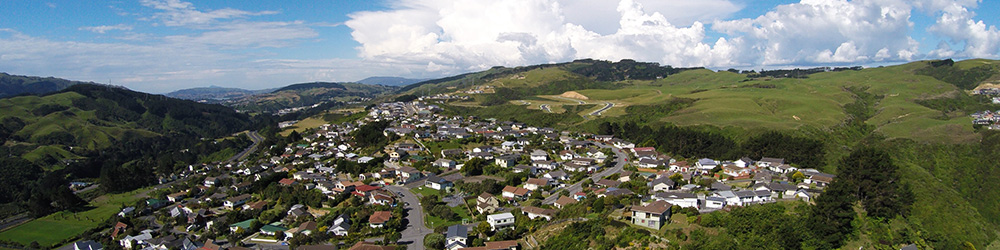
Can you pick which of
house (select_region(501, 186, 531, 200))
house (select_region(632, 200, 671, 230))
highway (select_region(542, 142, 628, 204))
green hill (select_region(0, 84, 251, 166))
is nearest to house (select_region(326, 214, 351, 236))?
house (select_region(501, 186, 531, 200))

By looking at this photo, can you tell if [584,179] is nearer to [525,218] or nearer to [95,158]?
[525,218]

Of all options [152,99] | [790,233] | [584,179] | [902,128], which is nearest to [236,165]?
[584,179]

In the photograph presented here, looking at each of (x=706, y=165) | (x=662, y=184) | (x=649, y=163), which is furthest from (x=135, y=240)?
(x=706, y=165)

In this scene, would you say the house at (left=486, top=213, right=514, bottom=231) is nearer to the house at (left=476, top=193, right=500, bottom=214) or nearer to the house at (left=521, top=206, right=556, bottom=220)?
the house at (left=521, top=206, right=556, bottom=220)

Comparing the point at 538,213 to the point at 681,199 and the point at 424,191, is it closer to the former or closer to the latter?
the point at 681,199

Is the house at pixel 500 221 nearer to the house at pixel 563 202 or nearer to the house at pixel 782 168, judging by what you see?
the house at pixel 563 202
